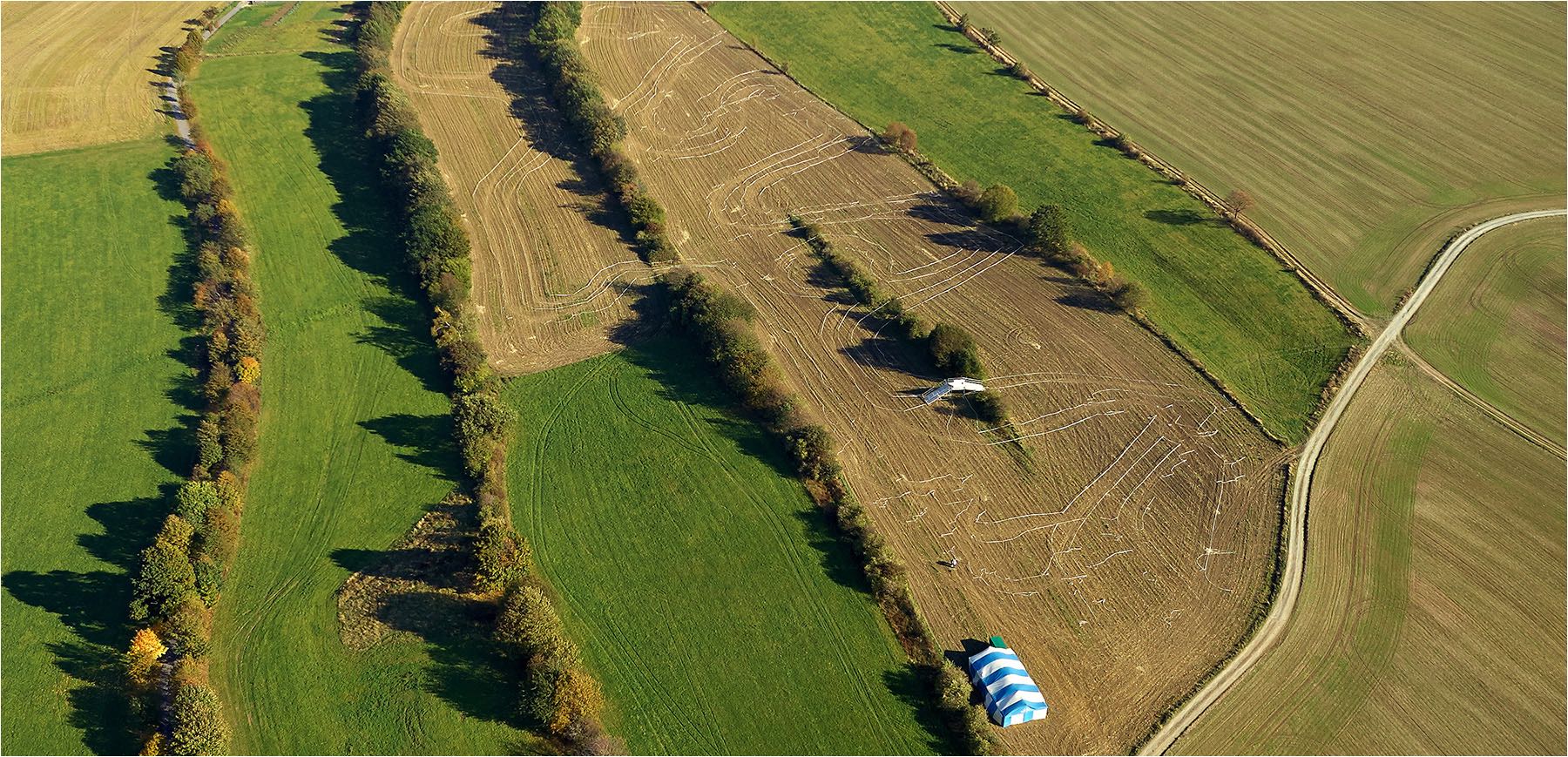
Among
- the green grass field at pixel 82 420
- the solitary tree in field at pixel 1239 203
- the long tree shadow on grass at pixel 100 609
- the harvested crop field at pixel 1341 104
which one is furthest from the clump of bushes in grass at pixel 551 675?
the solitary tree in field at pixel 1239 203

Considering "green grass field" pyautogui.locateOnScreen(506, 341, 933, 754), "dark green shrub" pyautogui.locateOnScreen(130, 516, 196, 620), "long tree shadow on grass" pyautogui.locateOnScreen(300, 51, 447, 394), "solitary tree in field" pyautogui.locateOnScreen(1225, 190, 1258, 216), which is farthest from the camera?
"solitary tree in field" pyautogui.locateOnScreen(1225, 190, 1258, 216)

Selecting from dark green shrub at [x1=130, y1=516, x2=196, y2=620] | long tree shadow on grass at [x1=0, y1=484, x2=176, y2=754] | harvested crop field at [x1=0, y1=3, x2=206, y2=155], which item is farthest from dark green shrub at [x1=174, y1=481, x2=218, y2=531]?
harvested crop field at [x1=0, y1=3, x2=206, y2=155]

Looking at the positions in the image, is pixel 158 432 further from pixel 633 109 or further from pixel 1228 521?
pixel 1228 521

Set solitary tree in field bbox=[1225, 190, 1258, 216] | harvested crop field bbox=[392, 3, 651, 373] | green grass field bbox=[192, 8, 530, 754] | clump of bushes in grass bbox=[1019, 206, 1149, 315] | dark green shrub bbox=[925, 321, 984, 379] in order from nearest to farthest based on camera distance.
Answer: green grass field bbox=[192, 8, 530, 754], dark green shrub bbox=[925, 321, 984, 379], harvested crop field bbox=[392, 3, 651, 373], clump of bushes in grass bbox=[1019, 206, 1149, 315], solitary tree in field bbox=[1225, 190, 1258, 216]

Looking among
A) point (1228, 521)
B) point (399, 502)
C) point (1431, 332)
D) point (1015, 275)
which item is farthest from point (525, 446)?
point (1431, 332)

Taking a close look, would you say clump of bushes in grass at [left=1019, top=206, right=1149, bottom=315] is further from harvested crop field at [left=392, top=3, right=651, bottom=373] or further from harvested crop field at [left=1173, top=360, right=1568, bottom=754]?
harvested crop field at [left=392, top=3, right=651, bottom=373]

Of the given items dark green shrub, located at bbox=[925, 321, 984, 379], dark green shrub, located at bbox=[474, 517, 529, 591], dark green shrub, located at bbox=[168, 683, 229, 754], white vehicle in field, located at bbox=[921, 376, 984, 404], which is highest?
dark green shrub, located at bbox=[925, 321, 984, 379]
